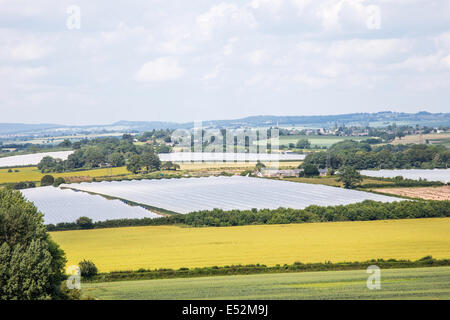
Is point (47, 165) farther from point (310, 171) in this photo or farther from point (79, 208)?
point (310, 171)

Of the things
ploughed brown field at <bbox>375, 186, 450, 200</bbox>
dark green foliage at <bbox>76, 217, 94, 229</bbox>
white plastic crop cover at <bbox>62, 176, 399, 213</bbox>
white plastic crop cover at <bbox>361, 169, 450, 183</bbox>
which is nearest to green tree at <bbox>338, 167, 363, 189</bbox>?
white plastic crop cover at <bbox>62, 176, 399, 213</bbox>

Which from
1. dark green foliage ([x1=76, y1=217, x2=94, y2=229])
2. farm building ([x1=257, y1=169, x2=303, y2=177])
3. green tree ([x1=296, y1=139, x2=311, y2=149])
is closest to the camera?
dark green foliage ([x1=76, y1=217, x2=94, y2=229])

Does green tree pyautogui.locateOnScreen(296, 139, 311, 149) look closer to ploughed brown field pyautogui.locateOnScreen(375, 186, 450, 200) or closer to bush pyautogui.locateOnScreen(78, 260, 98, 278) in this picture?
ploughed brown field pyautogui.locateOnScreen(375, 186, 450, 200)

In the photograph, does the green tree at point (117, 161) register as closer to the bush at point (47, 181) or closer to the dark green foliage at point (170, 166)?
the dark green foliage at point (170, 166)

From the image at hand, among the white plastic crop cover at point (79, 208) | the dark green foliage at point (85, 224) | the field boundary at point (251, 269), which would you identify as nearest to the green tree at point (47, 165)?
the white plastic crop cover at point (79, 208)

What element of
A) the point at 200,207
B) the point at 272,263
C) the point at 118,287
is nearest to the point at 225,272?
the point at 272,263

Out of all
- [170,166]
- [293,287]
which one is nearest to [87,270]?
[293,287]

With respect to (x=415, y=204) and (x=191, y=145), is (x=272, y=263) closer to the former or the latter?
(x=415, y=204)
